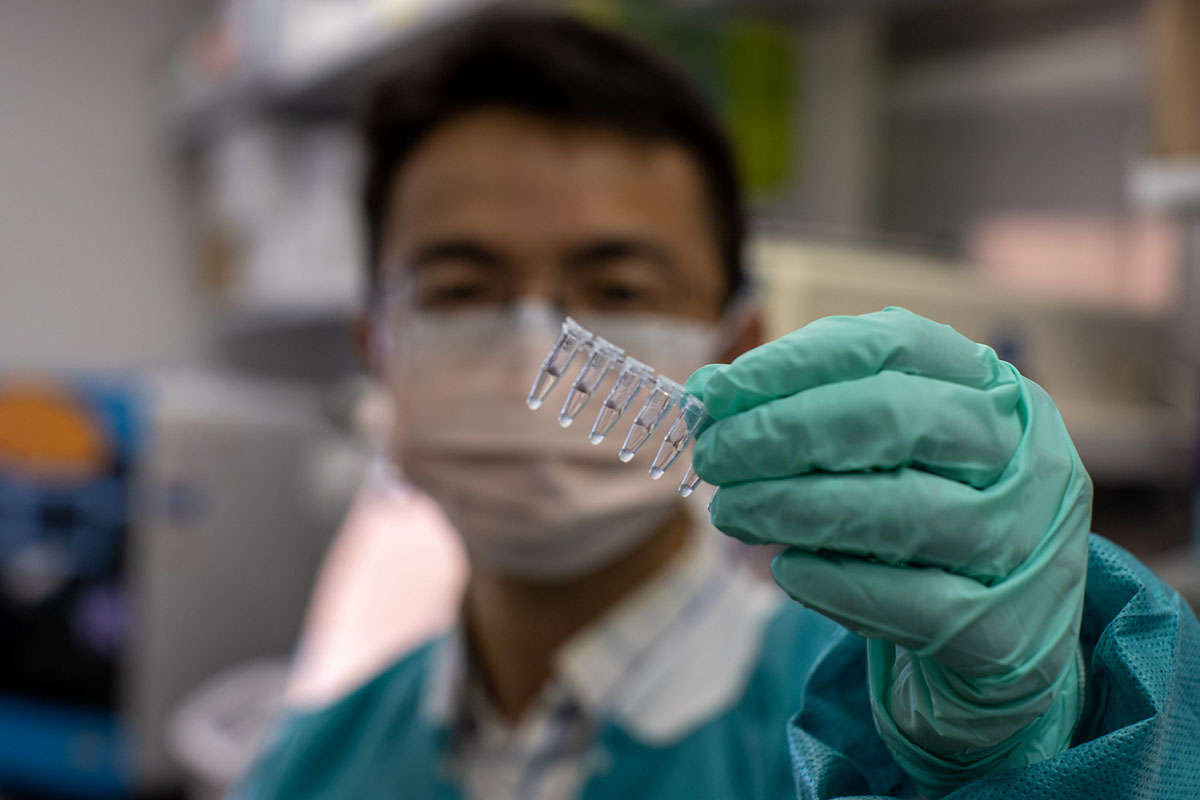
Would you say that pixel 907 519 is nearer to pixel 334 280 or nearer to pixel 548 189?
pixel 548 189

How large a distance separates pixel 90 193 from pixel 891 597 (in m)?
3.38

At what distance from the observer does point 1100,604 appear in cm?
45

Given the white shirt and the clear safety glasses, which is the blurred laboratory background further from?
the clear safety glasses

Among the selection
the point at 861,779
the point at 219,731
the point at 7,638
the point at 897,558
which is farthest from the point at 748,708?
the point at 7,638

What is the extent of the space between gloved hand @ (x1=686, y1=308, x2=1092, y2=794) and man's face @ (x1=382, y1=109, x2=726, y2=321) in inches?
23.1

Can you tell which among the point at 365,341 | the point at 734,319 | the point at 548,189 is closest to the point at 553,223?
the point at 548,189

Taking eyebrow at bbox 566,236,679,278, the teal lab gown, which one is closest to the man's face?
eyebrow at bbox 566,236,679,278

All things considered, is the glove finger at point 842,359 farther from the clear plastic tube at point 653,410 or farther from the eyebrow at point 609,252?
the eyebrow at point 609,252

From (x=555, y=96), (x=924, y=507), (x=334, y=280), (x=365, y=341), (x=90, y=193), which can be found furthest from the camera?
(x=90, y=193)

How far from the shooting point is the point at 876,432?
1.29 ft

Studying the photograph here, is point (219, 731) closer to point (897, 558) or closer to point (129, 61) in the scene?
point (897, 558)

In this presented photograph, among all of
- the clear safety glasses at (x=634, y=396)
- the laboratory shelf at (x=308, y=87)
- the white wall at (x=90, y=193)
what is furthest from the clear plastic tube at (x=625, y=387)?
the white wall at (x=90, y=193)

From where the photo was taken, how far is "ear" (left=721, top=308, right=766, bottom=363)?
1.11 m

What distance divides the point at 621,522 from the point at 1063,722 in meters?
0.58
